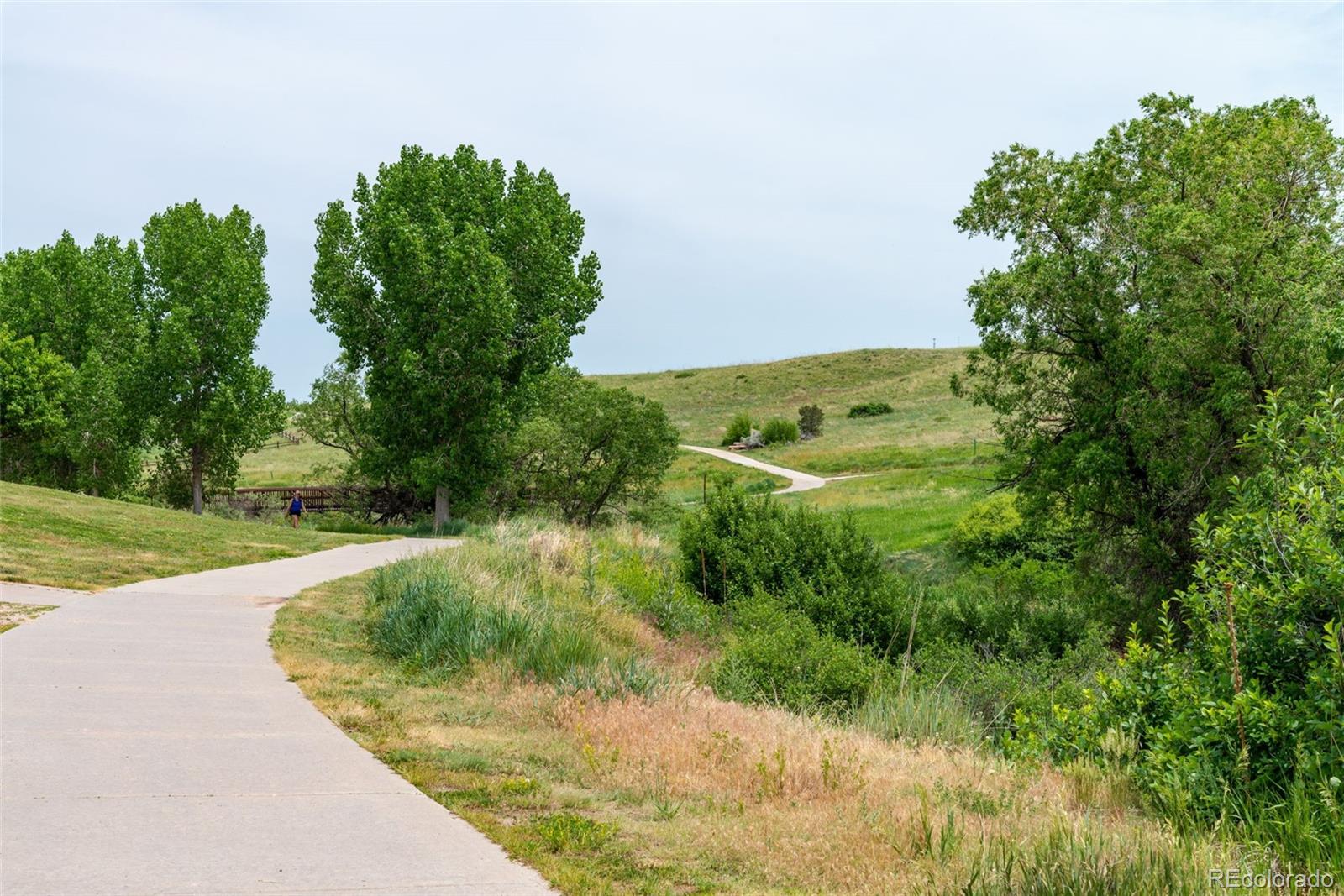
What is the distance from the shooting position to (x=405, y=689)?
9508 mm

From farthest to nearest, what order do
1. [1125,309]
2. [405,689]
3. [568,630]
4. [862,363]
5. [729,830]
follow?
[862,363] < [1125,309] < [568,630] < [405,689] < [729,830]

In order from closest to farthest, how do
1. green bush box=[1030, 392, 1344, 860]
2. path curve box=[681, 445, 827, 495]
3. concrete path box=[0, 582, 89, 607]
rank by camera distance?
green bush box=[1030, 392, 1344, 860] < concrete path box=[0, 582, 89, 607] < path curve box=[681, 445, 827, 495]

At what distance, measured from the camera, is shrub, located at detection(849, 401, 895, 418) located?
95812mm

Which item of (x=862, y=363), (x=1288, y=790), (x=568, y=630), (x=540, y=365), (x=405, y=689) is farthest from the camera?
(x=862, y=363)

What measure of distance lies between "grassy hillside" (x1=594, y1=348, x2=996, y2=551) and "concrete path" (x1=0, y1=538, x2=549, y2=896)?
18.4 meters

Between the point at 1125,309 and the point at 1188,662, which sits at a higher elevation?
the point at 1125,309

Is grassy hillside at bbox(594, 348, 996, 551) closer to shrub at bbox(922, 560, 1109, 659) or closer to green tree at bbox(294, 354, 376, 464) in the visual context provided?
shrub at bbox(922, 560, 1109, 659)

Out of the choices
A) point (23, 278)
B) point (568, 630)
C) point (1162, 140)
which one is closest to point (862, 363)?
point (23, 278)

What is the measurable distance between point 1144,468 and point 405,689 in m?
15.3

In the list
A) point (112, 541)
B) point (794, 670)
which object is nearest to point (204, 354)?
point (112, 541)

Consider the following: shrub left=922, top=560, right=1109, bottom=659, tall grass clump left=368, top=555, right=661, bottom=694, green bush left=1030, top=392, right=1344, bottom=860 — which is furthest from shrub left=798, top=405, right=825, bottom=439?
green bush left=1030, top=392, right=1344, bottom=860

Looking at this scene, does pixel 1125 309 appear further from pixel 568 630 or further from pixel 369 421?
pixel 369 421

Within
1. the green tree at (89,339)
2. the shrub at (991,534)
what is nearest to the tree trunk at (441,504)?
the green tree at (89,339)

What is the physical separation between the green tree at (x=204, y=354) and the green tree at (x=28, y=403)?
4.10m
